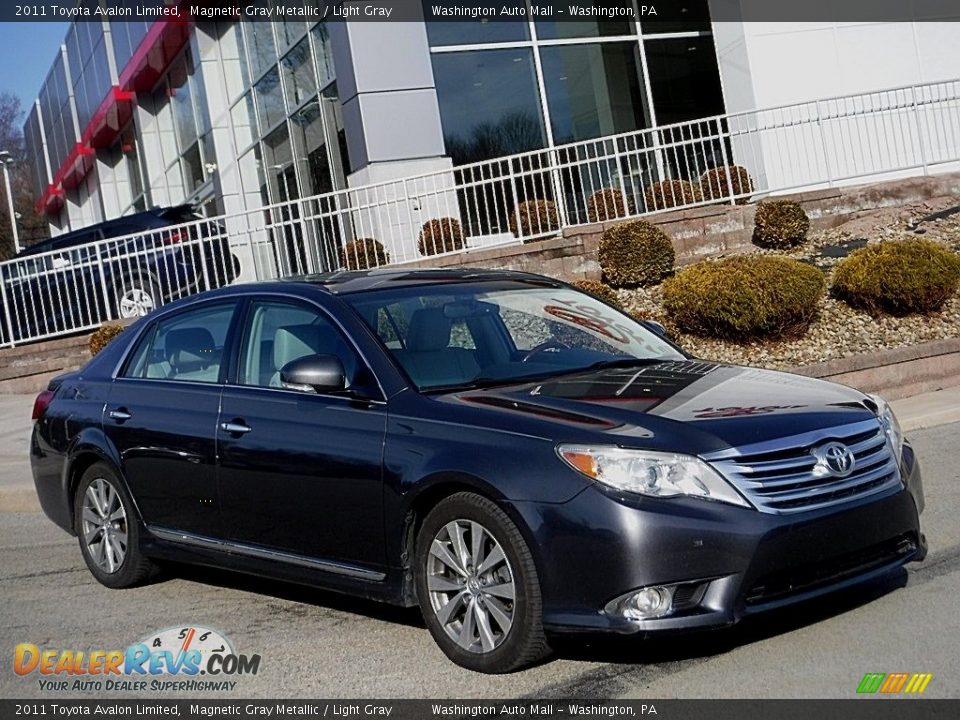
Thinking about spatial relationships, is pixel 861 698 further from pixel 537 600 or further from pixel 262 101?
pixel 262 101

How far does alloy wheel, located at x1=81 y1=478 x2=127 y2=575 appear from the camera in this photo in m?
7.14

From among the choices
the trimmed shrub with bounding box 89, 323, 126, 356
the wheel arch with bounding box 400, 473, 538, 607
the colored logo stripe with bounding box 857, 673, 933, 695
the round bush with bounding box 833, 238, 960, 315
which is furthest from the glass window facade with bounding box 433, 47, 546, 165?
the colored logo stripe with bounding box 857, 673, 933, 695

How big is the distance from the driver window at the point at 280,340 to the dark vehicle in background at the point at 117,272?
1173cm

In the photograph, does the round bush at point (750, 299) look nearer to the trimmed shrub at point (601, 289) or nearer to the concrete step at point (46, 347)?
the trimmed shrub at point (601, 289)

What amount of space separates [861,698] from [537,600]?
1164mm

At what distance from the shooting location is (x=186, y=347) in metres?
6.93

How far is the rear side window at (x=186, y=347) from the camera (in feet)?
21.8

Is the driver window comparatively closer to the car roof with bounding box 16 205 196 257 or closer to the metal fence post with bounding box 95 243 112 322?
the metal fence post with bounding box 95 243 112 322

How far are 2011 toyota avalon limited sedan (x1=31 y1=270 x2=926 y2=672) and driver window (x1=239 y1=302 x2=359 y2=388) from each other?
13 millimetres

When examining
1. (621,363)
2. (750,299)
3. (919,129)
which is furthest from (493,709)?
(919,129)

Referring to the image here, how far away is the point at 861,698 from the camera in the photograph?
4.43 metres

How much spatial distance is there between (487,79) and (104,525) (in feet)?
50.5

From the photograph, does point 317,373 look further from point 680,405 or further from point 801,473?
point 801,473

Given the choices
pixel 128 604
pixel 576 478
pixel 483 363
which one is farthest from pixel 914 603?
pixel 128 604
